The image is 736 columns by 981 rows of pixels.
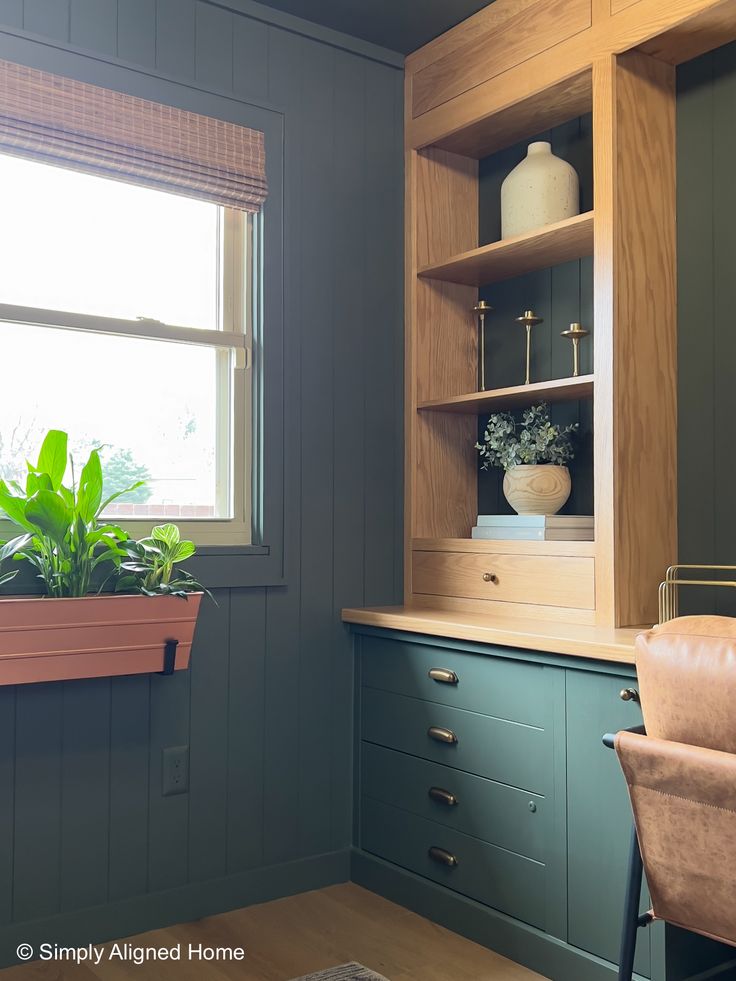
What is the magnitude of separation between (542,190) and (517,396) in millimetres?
599

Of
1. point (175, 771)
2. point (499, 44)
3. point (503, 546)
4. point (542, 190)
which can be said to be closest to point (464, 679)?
point (503, 546)

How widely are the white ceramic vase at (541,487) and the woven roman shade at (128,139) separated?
113 centimetres

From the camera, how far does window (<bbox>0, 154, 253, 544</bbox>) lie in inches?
100

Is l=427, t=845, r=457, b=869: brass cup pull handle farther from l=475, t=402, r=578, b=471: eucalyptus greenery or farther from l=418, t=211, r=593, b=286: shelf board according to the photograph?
l=418, t=211, r=593, b=286: shelf board

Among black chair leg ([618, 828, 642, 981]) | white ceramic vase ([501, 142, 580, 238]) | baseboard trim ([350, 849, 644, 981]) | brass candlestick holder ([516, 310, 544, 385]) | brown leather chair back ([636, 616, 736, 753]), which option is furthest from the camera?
brass candlestick holder ([516, 310, 544, 385])

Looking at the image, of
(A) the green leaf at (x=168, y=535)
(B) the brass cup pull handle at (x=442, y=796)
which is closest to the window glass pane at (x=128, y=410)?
(A) the green leaf at (x=168, y=535)

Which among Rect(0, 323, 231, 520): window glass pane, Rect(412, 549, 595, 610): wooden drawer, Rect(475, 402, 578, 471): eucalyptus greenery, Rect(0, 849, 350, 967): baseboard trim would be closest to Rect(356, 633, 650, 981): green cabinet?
Rect(0, 849, 350, 967): baseboard trim

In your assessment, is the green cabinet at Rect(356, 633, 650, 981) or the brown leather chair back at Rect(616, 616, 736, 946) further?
the green cabinet at Rect(356, 633, 650, 981)

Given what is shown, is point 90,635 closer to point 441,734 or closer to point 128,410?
point 128,410

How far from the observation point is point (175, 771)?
267 centimetres

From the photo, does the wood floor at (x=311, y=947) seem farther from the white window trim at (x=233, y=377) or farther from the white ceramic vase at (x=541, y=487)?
the white ceramic vase at (x=541, y=487)

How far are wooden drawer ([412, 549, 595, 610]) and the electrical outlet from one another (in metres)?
0.90

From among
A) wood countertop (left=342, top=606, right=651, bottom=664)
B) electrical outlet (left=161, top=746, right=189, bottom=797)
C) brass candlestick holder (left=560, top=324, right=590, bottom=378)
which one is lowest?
electrical outlet (left=161, top=746, right=189, bottom=797)

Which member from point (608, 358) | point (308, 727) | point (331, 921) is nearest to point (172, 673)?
point (308, 727)
